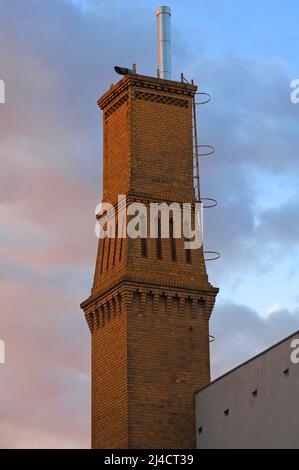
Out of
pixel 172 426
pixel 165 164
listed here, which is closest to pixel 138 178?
pixel 165 164

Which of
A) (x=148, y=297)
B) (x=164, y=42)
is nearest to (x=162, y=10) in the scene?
(x=164, y=42)

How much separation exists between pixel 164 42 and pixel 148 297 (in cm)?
1416

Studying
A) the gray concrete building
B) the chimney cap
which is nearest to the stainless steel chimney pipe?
the chimney cap

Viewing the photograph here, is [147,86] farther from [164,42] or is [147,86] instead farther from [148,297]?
[148,297]

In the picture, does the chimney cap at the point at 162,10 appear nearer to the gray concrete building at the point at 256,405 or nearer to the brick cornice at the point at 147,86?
the brick cornice at the point at 147,86

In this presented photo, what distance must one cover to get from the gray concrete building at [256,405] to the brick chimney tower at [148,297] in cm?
186

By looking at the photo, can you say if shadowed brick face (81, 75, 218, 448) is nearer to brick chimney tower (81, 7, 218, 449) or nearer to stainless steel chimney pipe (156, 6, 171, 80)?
brick chimney tower (81, 7, 218, 449)

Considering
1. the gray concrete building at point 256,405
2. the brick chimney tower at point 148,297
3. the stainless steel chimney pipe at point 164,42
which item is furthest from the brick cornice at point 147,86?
the gray concrete building at point 256,405

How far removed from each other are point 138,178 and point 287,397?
15.2 meters

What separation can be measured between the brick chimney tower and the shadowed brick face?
0.15 feet

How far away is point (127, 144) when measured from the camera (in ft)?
236

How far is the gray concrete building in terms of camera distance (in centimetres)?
6056

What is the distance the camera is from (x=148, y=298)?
69.4 meters
